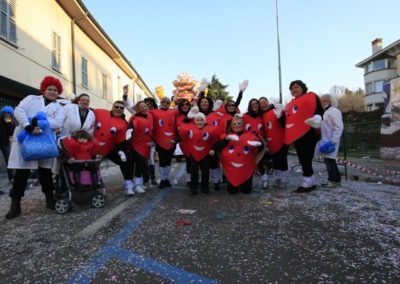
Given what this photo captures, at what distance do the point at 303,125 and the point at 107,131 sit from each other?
3378 millimetres

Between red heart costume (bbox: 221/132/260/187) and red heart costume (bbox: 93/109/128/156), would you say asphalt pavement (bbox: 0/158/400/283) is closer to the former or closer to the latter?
red heart costume (bbox: 221/132/260/187)

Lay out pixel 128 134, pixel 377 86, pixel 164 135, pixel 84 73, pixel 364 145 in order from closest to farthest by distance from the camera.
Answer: pixel 128 134 → pixel 164 135 → pixel 364 145 → pixel 84 73 → pixel 377 86

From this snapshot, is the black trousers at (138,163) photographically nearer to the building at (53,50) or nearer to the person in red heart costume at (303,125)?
the person in red heart costume at (303,125)

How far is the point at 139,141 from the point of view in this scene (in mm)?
6430

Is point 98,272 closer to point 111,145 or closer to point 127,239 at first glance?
point 127,239

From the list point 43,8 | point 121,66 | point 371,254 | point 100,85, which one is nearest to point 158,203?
point 371,254

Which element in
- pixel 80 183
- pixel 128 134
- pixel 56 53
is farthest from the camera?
pixel 56 53

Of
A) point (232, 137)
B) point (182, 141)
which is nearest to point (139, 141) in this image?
point (182, 141)

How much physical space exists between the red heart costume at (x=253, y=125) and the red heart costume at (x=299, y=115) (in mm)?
538

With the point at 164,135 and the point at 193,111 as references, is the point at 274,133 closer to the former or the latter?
the point at 193,111

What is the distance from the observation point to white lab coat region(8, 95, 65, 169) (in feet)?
15.6

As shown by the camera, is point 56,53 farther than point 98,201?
Yes

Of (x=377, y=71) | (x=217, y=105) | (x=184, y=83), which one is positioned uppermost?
(x=377, y=71)

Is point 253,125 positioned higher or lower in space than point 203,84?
lower
